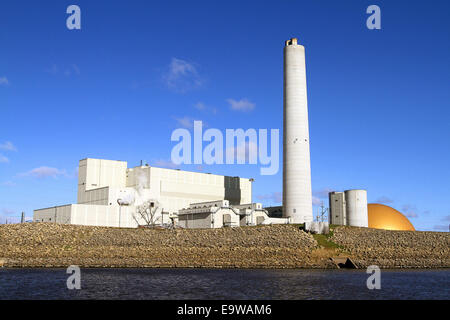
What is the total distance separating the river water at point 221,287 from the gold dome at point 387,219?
50.6 meters

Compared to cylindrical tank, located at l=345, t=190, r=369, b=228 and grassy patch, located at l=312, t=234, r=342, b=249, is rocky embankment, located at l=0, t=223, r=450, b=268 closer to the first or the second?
grassy patch, located at l=312, t=234, r=342, b=249

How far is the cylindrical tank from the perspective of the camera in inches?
3538

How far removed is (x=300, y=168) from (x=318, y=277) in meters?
41.6

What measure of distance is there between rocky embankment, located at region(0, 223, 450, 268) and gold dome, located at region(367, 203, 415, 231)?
21998 millimetres

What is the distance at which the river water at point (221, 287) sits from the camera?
29188 millimetres

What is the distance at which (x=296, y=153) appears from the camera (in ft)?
268

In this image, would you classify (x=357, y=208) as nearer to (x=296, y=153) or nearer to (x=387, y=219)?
(x=387, y=219)

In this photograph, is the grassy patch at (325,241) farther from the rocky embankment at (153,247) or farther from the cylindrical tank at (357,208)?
the cylindrical tank at (357,208)

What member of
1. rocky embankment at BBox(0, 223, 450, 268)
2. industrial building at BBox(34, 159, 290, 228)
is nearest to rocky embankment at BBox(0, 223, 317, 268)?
rocky embankment at BBox(0, 223, 450, 268)

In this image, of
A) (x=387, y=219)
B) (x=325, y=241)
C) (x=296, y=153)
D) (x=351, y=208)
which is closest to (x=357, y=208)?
(x=351, y=208)

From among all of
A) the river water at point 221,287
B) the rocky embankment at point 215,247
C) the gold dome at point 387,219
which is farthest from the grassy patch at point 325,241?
the gold dome at point 387,219

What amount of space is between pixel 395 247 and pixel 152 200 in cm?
A: 5230
